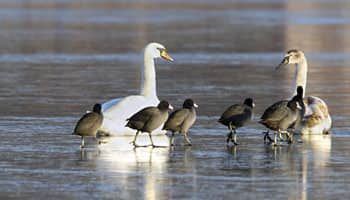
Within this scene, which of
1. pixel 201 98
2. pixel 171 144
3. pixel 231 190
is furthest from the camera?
pixel 201 98

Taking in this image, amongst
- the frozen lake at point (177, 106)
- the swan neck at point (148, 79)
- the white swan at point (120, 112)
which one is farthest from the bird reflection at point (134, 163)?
the swan neck at point (148, 79)

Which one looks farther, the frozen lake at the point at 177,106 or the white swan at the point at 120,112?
the white swan at the point at 120,112

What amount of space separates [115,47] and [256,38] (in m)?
6.78

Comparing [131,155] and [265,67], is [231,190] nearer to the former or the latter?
[131,155]

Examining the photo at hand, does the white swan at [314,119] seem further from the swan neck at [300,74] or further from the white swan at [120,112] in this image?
the white swan at [120,112]

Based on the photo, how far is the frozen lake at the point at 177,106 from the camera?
11.9 metres

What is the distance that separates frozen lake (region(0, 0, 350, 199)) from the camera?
39.0 ft

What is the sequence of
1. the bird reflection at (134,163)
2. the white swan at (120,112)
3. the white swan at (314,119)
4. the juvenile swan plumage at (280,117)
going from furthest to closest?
the white swan at (314,119)
the white swan at (120,112)
the juvenile swan plumage at (280,117)
the bird reflection at (134,163)

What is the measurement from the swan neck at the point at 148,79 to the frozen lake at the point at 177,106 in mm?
952

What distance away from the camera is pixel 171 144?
15344 mm

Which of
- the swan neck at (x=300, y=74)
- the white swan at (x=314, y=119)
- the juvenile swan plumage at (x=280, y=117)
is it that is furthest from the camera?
the swan neck at (x=300, y=74)

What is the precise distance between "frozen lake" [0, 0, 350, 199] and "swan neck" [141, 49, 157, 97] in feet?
3.12

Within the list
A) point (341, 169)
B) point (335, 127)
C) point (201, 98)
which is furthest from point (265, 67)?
point (341, 169)

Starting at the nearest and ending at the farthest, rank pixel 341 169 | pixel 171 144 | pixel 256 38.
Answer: pixel 341 169 → pixel 171 144 → pixel 256 38
